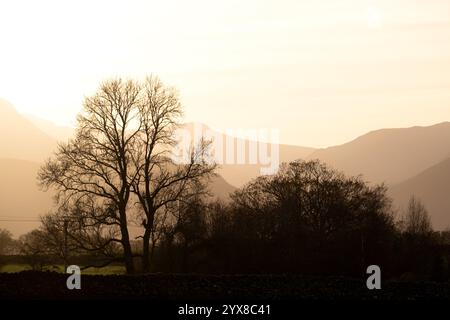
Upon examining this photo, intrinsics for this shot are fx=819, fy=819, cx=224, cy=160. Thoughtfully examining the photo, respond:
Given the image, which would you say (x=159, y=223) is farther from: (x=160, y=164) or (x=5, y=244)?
(x=5, y=244)

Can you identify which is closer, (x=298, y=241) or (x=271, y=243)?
(x=271, y=243)

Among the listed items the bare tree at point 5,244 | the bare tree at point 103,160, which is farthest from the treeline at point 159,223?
the bare tree at point 5,244

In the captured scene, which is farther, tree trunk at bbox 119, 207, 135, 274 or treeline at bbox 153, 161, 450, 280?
treeline at bbox 153, 161, 450, 280

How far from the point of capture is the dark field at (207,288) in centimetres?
2677

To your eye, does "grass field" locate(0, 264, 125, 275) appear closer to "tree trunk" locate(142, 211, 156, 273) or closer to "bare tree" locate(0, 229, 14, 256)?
"tree trunk" locate(142, 211, 156, 273)

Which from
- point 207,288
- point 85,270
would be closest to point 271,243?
point 85,270

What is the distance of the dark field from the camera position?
2677 cm

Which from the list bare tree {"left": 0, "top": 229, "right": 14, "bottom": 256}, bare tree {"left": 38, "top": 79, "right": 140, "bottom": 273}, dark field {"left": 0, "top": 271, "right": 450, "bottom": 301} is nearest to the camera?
dark field {"left": 0, "top": 271, "right": 450, "bottom": 301}

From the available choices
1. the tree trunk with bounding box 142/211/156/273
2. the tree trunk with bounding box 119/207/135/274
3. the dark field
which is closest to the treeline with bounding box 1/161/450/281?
the tree trunk with bounding box 119/207/135/274

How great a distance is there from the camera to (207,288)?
28.5 metres

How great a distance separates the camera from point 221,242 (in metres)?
51.7
